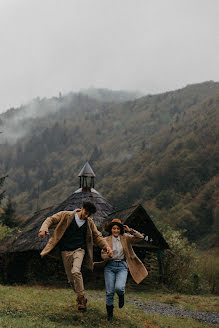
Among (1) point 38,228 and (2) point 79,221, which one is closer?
(2) point 79,221

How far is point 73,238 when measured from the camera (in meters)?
8.08

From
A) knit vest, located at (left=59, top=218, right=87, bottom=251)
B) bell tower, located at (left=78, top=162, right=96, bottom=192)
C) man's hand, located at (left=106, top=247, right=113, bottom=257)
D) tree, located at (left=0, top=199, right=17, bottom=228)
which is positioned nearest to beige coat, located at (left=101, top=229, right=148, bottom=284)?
man's hand, located at (left=106, top=247, right=113, bottom=257)

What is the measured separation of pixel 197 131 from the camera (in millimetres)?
119625

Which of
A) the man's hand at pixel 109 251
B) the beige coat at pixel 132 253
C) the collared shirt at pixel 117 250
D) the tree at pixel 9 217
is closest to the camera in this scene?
the man's hand at pixel 109 251

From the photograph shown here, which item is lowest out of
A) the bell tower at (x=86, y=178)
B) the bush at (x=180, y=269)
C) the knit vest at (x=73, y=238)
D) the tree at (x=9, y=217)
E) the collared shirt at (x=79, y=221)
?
the bush at (x=180, y=269)

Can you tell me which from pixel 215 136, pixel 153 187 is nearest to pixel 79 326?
pixel 153 187

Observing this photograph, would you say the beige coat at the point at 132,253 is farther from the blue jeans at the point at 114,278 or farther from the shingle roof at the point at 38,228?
the shingle roof at the point at 38,228

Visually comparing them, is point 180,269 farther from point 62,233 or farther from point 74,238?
point 62,233

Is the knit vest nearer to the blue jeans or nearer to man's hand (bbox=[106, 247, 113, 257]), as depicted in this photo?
man's hand (bbox=[106, 247, 113, 257])

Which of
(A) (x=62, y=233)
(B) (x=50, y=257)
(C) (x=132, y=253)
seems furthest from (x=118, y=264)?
(B) (x=50, y=257)

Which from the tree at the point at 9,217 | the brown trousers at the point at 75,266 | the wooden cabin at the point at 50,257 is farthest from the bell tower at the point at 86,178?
the tree at the point at 9,217

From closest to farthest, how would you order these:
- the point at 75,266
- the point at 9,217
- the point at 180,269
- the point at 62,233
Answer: the point at 75,266 → the point at 62,233 → the point at 180,269 → the point at 9,217

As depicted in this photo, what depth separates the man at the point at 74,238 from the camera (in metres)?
7.95

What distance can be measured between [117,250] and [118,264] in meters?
0.33
